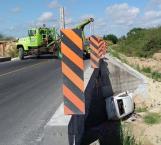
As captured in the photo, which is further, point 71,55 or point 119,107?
point 119,107

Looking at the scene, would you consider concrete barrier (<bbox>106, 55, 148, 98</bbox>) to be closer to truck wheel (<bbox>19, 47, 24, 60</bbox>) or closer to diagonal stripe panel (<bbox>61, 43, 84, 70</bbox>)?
diagonal stripe panel (<bbox>61, 43, 84, 70</bbox>)

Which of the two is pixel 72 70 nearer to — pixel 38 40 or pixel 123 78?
pixel 123 78

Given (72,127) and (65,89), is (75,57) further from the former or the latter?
(72,127)

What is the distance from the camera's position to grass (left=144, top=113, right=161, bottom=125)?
13.2m

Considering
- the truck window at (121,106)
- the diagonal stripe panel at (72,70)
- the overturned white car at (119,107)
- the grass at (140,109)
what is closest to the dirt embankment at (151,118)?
the grass at (140,109)

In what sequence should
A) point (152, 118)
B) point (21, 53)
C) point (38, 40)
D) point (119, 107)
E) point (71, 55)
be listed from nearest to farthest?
point (71, 55)
point (152, 118)
point (119, 107)
point (38, 40)
point (21, 53)

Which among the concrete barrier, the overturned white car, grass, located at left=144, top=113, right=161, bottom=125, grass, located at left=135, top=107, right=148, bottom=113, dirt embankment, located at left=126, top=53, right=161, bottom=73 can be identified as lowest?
dirt embankment, located at left=126, top=53, right=161, bottom=73

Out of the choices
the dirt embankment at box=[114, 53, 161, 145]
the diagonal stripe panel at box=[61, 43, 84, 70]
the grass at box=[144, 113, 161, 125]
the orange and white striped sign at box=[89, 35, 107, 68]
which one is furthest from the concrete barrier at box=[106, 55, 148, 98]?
the diagonal stripe panel at box=[61, 43, 84, 70]

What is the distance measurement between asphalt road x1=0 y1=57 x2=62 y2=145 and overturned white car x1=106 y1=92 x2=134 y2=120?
1.68 m

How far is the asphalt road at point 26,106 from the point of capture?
8.63 m

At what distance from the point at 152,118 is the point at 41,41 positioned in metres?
23.1

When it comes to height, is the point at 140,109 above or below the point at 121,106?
below

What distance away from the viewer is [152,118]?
13.5 m

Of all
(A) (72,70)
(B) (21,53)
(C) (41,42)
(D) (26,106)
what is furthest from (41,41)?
(A) (72,70)
